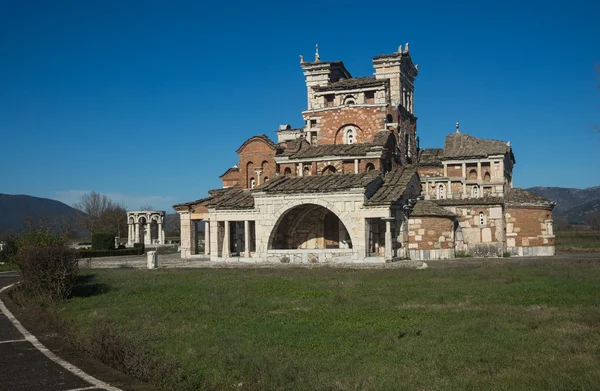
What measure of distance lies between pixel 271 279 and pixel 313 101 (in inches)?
1011

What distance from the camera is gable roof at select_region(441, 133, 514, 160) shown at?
150ft

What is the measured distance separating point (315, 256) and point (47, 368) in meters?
26.2

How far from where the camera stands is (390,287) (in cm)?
2128

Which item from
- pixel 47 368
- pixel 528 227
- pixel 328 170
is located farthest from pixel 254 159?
pixel 47 368

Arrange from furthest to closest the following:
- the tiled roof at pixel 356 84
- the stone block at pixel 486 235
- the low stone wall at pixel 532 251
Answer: the tiled roof at pixel 356 84 < the stone block at pixel 486 235 < the low stone wall at pixel 532 251

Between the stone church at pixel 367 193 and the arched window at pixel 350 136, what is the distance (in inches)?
3.2

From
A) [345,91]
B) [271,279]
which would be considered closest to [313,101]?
[345,91]

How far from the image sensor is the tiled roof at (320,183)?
36.8m

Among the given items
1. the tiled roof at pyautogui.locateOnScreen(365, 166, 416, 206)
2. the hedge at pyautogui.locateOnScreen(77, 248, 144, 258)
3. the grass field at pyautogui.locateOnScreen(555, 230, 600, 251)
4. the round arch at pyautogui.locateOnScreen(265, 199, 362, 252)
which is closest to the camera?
the tiled roof at pyautogui.locateOnScreen(365, 166, 416, 206)

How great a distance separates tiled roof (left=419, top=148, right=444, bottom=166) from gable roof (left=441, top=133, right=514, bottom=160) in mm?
911

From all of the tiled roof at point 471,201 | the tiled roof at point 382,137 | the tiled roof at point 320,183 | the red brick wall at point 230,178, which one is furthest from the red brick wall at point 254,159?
the tiled roof at point 471,201

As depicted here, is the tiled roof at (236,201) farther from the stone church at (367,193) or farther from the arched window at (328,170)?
the arched window at (328,170)

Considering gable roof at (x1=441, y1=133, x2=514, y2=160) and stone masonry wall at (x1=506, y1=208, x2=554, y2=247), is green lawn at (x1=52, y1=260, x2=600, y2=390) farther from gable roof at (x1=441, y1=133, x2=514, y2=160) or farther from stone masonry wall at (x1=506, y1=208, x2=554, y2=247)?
gable roof at (x1=441, y1=133, x2=514, y2=160)

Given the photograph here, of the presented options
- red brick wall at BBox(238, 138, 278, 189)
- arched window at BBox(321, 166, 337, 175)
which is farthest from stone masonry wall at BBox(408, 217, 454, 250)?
red brick wall at BBox(238, 138, 278, 189)
